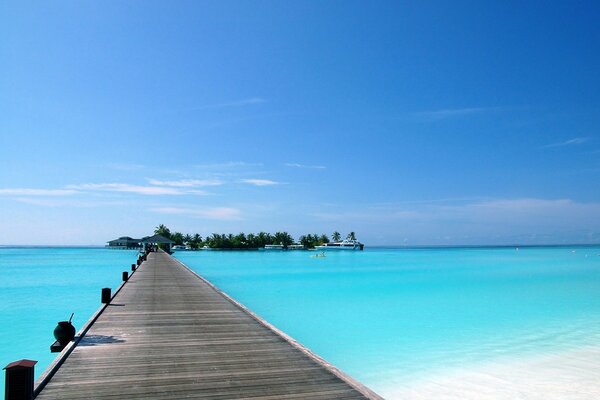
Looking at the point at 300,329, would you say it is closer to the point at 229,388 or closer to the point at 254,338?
the point at 254,338

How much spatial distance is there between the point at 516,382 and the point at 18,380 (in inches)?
398

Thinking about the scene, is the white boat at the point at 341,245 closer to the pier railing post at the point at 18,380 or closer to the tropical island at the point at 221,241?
the tropical island at the point at 221,241

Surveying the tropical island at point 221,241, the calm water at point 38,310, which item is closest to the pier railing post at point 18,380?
the calm water at point 38,310

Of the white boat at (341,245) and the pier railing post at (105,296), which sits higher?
the pier railing post at (105,296)

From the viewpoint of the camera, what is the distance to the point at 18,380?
4.57m

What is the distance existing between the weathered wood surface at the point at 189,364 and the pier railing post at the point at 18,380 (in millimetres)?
460

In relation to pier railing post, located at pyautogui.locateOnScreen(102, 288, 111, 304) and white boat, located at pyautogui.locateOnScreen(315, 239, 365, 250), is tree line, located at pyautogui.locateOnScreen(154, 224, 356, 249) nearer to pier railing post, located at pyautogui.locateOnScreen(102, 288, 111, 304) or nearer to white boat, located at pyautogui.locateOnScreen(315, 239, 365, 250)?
white boat, located at pyautogui.locateOnScreen(315, 239, 365, 250)

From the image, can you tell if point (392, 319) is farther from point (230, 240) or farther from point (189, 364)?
point (230, 240)

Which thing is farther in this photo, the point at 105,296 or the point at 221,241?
the point at 221,241

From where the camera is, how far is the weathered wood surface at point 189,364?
528cm

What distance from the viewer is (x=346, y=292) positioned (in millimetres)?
27719

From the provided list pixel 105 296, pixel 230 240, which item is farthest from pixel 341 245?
pixel 105 296

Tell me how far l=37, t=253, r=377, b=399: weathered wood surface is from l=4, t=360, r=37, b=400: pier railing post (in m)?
0.46

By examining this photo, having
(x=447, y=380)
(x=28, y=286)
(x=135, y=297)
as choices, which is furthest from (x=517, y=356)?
(x=28, y=286)
